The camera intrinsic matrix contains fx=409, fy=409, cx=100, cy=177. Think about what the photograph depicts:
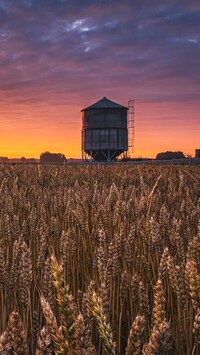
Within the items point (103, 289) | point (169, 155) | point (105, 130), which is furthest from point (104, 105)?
point (103, 289)

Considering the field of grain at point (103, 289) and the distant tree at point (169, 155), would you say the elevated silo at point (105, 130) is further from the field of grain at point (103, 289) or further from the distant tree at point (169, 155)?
the field of grain at point (103, 289)

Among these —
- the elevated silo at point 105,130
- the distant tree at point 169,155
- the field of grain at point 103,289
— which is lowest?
the field of grain at point 103,289

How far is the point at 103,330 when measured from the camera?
2.34 ft

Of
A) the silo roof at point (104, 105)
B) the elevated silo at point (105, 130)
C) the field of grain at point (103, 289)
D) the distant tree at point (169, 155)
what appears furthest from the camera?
the silo roof at point (104, 105)

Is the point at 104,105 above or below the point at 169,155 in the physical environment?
above

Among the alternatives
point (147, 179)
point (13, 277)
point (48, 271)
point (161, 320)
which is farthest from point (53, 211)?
point (147, 179)

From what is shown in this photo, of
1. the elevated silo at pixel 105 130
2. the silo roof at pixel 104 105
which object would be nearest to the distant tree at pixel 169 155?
the elevated silo at pixel 105 130

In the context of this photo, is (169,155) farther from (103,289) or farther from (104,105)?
(103,289)

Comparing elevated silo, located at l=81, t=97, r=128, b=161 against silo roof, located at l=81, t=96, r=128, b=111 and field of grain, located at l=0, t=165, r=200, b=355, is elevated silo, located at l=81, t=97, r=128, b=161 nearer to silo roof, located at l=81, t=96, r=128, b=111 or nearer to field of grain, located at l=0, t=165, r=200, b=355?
silo roof, located at l=81, t=96, r=128, b=111

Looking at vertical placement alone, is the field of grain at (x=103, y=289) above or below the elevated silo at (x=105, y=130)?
below

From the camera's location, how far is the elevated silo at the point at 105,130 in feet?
177

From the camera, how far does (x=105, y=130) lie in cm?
5406

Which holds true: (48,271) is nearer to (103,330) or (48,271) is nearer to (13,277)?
(13,277)

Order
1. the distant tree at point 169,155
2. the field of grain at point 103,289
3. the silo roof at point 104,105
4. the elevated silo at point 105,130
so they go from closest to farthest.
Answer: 1. the field of grain at point 103,289
2. the distant tree at point 169,155
3. the elevated silo at point 105,130
4. the silo roof at point 104,105
